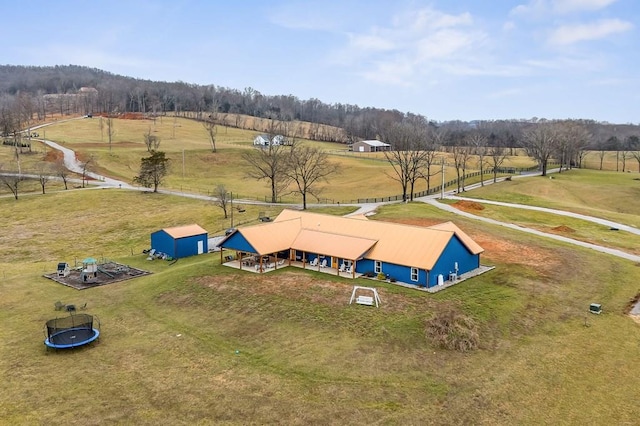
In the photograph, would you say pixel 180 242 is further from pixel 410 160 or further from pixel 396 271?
pixel 410 160

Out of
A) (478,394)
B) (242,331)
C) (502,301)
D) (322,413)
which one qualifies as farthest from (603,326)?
(242,331)

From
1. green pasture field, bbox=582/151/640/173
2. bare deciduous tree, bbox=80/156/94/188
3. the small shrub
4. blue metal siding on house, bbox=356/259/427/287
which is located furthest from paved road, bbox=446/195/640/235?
bare deciduous tree, bbox=80/156/94/188

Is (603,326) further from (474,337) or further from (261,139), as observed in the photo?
(261,139)

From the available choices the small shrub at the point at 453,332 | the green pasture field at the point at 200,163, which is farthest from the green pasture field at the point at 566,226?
the small shrub at the point at 453,332

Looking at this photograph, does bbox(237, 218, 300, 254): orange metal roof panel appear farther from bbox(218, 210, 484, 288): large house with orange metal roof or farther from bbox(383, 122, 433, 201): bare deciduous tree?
bbox(383, 122, 433, 201): bare deciduous tree

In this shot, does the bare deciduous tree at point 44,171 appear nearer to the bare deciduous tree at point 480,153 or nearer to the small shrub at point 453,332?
the bare deciduous tree at point 480,153

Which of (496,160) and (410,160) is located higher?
(496,160)

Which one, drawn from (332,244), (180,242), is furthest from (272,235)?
(180,242)
